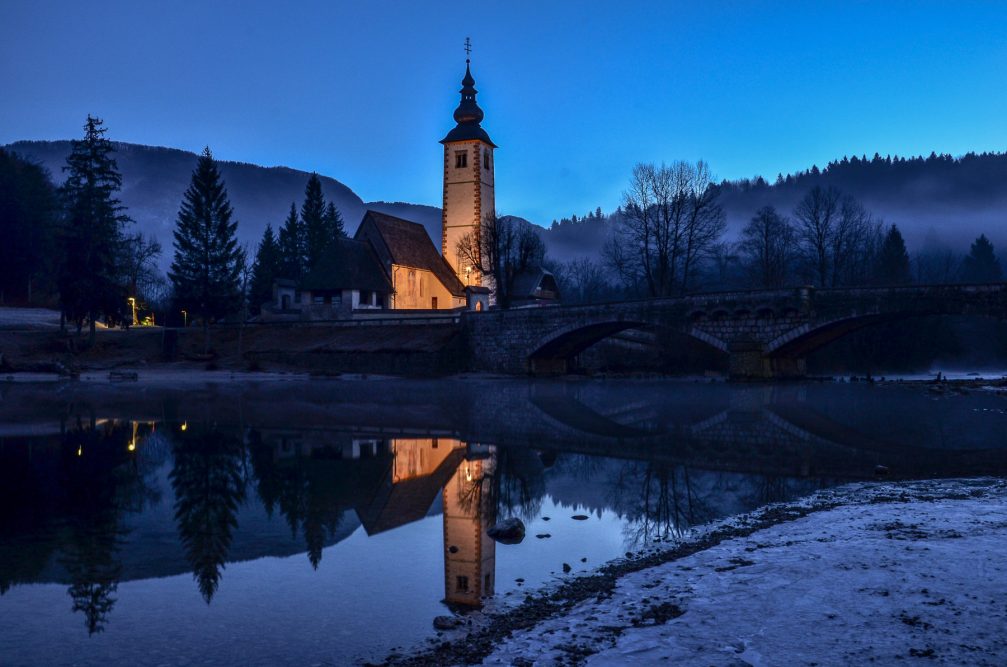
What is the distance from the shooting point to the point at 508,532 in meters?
9.03

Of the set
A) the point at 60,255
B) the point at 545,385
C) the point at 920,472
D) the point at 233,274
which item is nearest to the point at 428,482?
the point at 920,472

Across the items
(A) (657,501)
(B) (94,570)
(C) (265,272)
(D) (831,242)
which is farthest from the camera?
(C) (265,272)

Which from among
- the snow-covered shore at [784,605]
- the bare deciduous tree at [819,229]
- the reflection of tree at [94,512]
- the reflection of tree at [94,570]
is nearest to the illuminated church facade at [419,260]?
the bare deciduous tree at [819,229]

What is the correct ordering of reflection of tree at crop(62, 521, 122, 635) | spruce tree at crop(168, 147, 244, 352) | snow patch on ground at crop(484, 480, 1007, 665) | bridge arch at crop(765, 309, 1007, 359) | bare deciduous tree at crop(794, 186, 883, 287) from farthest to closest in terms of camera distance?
bare deciduous tree at crop(794, 186, 883, 287) < spruce tree at crop(168, 147, 244, 352) < bridge arch at crop(765, 309, 1007, 359) < reflection of tree at crop(62, 521, 122, 635) < snow patch on ground at crop(484, 480, 1007, 665)

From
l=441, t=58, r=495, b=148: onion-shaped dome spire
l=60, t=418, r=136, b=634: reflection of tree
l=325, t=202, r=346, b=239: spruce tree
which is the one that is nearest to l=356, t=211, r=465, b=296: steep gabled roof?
l=441, t=58, r=495, b=148: onion-shaped dome spire

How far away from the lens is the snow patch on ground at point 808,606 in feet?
16.6

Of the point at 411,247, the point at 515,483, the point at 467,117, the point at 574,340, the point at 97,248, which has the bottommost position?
the point at 515,483

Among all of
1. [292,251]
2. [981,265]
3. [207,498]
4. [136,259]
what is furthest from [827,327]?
[136,259]

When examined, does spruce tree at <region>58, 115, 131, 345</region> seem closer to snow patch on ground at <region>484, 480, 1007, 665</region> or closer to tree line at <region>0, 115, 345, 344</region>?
tree line at <region>0, 115, 345, 344</region>

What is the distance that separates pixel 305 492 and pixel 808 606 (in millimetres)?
8295

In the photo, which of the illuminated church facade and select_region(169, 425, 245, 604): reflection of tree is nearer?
select_region(169, 425, 245, 604): reflection of tree

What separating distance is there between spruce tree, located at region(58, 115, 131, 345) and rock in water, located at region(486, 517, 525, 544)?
5466 centimetres

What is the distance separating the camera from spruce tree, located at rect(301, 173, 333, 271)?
86.5 meters

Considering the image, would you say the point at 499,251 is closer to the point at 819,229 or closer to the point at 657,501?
the point at 819,229
